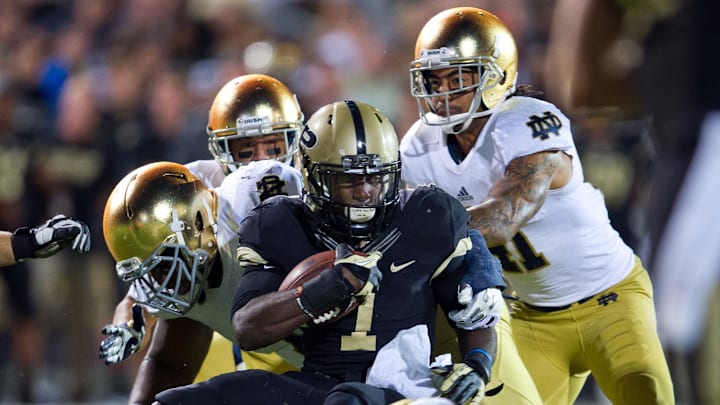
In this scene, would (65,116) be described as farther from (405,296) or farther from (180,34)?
(405,296)

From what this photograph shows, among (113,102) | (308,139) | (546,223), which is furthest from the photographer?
(113,102)

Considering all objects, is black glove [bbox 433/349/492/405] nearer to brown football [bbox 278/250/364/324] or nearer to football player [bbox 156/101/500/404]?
football player [bbox 156/101/500/404]

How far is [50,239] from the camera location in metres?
3.81

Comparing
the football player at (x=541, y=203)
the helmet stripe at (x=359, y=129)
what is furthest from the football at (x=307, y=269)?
the football player at (x=541, y=203)

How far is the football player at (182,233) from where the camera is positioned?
3721 millimetres

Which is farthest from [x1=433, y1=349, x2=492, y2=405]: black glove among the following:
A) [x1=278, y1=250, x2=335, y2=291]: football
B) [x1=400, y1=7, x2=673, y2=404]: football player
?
[x1=400, y1=7, x2=673, y2=404]: football player

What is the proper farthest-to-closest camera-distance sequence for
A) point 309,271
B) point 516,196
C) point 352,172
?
point 516,196 → point 352,172 → point 309,271

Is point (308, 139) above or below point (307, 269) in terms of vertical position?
above

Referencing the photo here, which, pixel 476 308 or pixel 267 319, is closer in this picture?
pixel 267 319

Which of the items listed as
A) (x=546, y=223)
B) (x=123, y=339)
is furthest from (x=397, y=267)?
(x=123, y=339)

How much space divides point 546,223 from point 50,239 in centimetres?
166

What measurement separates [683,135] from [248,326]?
1.24 meters

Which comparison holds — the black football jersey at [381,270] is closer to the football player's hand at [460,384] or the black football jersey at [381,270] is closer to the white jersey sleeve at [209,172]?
the football player's hand at [460,384]

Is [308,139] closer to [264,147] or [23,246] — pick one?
[23,246]
